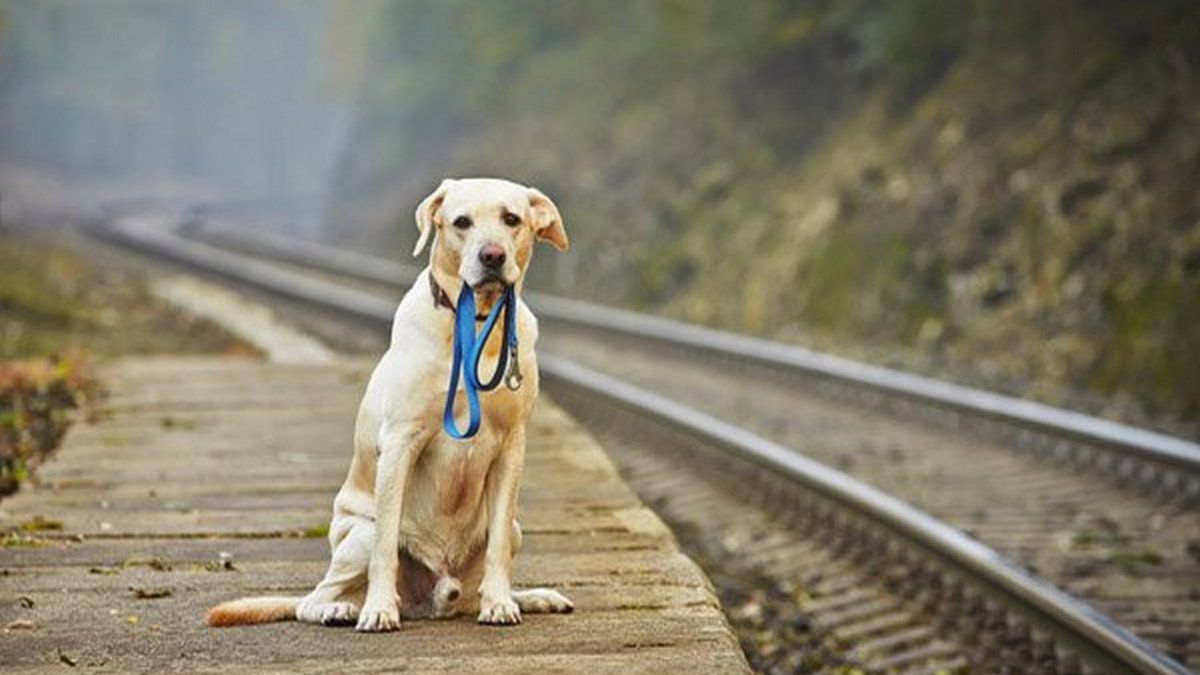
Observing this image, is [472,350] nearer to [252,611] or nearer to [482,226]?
[482,226]

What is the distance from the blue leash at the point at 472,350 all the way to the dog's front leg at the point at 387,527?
0.42 feet

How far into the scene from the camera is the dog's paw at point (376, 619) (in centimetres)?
427

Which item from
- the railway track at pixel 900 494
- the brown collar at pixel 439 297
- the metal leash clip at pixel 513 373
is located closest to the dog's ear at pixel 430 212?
the brown collar at pixel 439 297

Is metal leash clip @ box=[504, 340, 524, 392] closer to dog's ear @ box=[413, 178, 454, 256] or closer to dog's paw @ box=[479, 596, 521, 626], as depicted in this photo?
dog's ear @ box=[413, 178, 454, 256]

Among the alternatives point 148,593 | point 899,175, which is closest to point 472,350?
point 148,593

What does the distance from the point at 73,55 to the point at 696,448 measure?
6924cm

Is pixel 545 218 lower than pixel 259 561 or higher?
higher

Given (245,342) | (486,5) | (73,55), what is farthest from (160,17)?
(245,342)

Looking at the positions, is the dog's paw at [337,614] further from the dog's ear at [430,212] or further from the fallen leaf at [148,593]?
the dog's ear at [430,212]

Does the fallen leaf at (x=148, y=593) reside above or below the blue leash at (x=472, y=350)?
below

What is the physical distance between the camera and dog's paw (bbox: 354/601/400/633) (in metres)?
4.27

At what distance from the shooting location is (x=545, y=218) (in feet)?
14.0

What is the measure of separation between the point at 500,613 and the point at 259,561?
1.22 meters

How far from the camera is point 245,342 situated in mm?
14078
